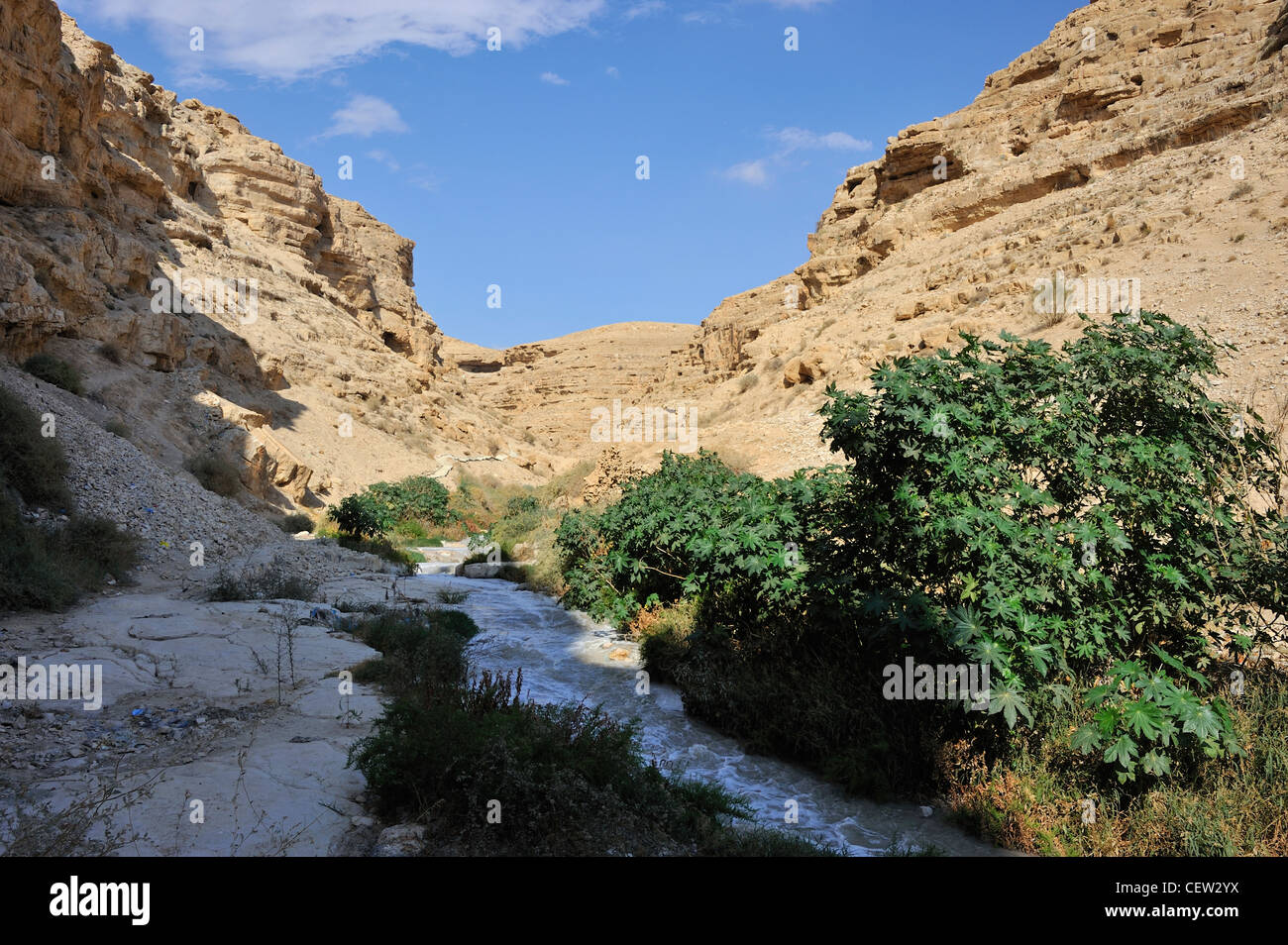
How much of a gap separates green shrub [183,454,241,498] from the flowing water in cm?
498

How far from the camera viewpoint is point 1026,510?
4.48 m

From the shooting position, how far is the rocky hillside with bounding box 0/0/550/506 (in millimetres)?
14148

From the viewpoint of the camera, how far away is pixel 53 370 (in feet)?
39.7

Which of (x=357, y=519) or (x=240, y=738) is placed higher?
(x=357, y=519)

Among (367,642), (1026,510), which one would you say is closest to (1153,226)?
(1026,510)

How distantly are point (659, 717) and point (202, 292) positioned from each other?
995 inches

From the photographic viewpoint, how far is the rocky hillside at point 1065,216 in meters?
15.6

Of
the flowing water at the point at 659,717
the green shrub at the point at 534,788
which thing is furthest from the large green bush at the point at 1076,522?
the green shrub at the point at 534,788

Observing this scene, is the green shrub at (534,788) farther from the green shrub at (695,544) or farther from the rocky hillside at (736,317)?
the rocky hillside at (736,317)

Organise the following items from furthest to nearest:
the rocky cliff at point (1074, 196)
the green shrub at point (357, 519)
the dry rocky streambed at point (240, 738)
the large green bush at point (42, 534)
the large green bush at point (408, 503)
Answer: the large green bush at point (408, 503)
the rocky cliff at point (1074, 196)
the green shrub at point (357, 519)
the large green bush at point (42, 534)
the dry rocky streambed at point (240, 738)

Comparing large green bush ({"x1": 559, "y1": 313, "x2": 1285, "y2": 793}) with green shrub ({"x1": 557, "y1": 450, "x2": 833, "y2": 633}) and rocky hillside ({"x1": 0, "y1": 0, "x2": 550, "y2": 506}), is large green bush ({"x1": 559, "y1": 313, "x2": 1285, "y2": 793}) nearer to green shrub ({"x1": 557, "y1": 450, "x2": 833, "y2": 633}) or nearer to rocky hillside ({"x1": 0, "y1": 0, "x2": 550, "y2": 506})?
green shrub ({"x1": 557, "y1": 450, "x2": 833, "y2": 633})

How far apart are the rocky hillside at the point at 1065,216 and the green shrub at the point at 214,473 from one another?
33.6 ft

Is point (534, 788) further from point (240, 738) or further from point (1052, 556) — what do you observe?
point (1052, 556)

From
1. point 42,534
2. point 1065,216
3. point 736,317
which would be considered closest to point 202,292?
point 42,534
